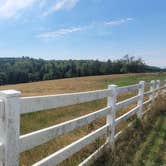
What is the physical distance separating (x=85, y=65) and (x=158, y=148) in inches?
4237

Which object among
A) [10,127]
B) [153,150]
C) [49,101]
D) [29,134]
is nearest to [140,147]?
[153,150]

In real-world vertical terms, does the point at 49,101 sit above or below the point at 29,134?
above

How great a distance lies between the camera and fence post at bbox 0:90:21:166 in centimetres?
293

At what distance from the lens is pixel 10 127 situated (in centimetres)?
298

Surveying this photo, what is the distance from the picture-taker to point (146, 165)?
17.6 feet

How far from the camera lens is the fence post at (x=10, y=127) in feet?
9.61

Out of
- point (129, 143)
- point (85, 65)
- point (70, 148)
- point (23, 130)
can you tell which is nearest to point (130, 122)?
point (129, 143)

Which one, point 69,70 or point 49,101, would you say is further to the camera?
point 69,70

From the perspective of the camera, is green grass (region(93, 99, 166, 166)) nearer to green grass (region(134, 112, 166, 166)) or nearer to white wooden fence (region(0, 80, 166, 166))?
green grass (region(134, 112, 166, 166))

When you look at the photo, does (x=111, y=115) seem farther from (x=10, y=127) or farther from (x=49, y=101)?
(x=10, y=127)

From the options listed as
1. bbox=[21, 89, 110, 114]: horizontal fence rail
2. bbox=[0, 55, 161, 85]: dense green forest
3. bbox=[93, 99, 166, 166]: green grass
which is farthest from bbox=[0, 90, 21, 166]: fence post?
bbox=[0, 55, 161, 85]: dense green forest

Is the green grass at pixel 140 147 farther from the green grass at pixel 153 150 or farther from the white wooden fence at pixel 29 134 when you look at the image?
the white wooden fence at pixel 29 134

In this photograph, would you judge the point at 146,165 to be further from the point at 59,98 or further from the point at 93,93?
the point at 59,98

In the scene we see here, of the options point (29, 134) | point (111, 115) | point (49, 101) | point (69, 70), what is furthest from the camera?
point (69, 70)
